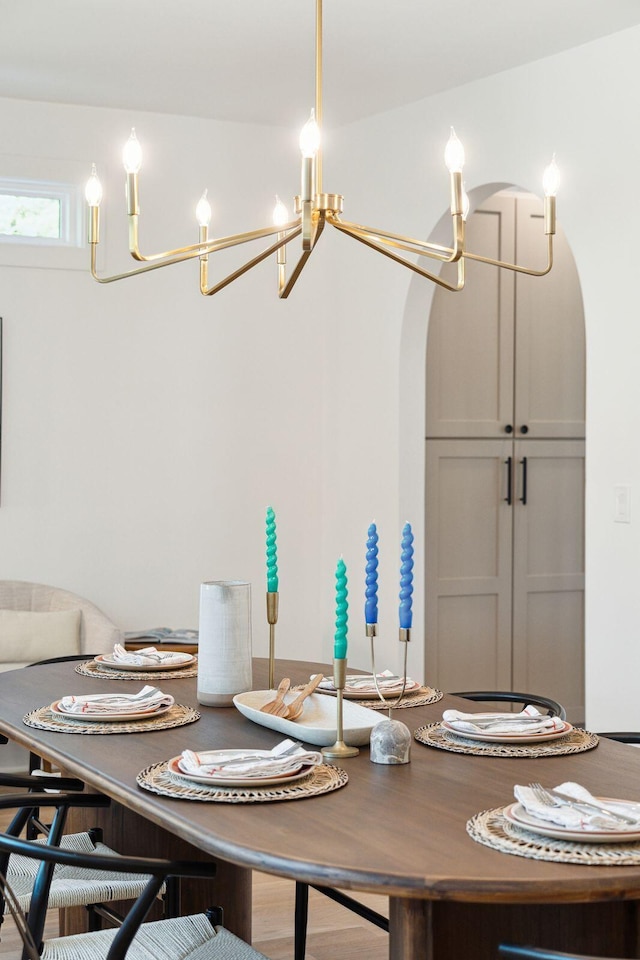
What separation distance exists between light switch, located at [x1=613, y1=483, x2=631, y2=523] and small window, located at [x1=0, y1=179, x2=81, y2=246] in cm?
260

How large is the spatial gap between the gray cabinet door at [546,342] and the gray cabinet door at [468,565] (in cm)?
25

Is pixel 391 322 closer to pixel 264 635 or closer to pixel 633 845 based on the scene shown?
pixel 264 635

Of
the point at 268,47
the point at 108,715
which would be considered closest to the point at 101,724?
the point at 108,715

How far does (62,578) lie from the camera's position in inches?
209

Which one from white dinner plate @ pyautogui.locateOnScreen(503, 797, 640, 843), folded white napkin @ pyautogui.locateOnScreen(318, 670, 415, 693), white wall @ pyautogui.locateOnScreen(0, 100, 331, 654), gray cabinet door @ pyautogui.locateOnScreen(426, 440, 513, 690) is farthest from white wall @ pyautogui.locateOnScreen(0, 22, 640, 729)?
white dinner plate @ pyautogui.locateOnScreen(503, 797, 640, 843)

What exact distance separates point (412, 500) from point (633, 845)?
3.42 metres

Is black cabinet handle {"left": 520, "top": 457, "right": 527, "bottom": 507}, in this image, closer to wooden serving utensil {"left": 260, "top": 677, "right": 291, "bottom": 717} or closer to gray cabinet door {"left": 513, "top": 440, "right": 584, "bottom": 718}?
gray cabinet door {"left": 513, "top": 440, "right": 584, "bottom": 718}

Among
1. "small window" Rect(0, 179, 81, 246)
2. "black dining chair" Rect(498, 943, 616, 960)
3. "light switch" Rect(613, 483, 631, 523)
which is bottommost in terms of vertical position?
"black dining chair" Rect(498, 943, 616, 960)

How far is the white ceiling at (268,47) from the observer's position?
396 centimetres

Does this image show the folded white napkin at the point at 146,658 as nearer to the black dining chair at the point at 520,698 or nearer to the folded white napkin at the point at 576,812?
the black dining chair at the point at 520,698

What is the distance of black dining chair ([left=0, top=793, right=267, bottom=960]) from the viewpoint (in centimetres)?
201

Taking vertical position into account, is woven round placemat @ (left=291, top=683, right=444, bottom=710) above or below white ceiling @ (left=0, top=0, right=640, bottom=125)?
below

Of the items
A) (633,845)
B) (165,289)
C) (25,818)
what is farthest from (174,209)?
(633,845)

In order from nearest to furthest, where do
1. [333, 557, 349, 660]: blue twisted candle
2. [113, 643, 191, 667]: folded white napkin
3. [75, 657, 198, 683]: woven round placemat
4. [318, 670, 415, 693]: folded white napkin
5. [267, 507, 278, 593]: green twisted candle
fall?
1. [333, 557, 349, 660]: blue twisted candle
2. [267, 507, 278, 593]: green twisted candle
3. [318, 670, 415, 693]: folded white napkin
4. [75, 657, 198, 683]: woven round placemat
5. [113, 643, 191, 667]: folded white napkin
